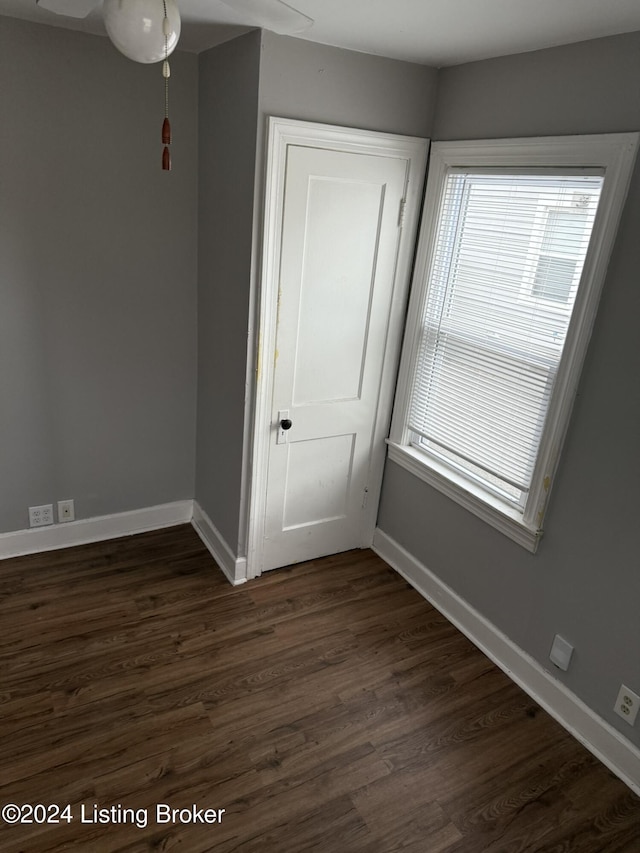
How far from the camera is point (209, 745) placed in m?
2.10

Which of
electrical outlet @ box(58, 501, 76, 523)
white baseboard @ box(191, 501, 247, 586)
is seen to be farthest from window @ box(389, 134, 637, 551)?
electrical outlet @ box(58, 501, 76, 523)

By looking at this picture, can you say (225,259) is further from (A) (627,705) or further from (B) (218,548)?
(A) (627,705)

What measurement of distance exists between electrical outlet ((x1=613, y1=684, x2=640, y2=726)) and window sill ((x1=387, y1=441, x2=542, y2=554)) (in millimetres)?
576

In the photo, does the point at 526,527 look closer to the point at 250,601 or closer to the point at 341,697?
the point at 341,697

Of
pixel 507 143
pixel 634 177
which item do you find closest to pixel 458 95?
pixel 507 143

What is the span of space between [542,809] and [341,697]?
0.80m

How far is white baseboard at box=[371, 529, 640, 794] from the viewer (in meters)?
2.12

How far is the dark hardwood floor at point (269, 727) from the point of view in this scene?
6.13 feet

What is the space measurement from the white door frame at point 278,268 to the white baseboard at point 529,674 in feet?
1.71

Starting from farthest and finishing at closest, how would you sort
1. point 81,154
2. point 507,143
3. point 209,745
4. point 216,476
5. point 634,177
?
1. point 216,476
2. point 81,154
3. point 507,143
4. point 209,745
5. point 634,177

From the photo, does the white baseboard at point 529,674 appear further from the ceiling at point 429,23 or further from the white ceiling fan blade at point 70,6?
the white ceiling fan blade at point 70,6

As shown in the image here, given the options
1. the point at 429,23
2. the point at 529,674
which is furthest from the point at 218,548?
the point at 429,23

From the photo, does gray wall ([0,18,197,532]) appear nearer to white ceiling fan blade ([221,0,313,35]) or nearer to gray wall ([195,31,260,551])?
gray wall ([195,31,260,551])

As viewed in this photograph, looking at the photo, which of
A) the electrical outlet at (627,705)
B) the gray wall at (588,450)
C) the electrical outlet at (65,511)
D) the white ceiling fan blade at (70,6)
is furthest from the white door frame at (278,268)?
the electrical outlet at (627,705)
